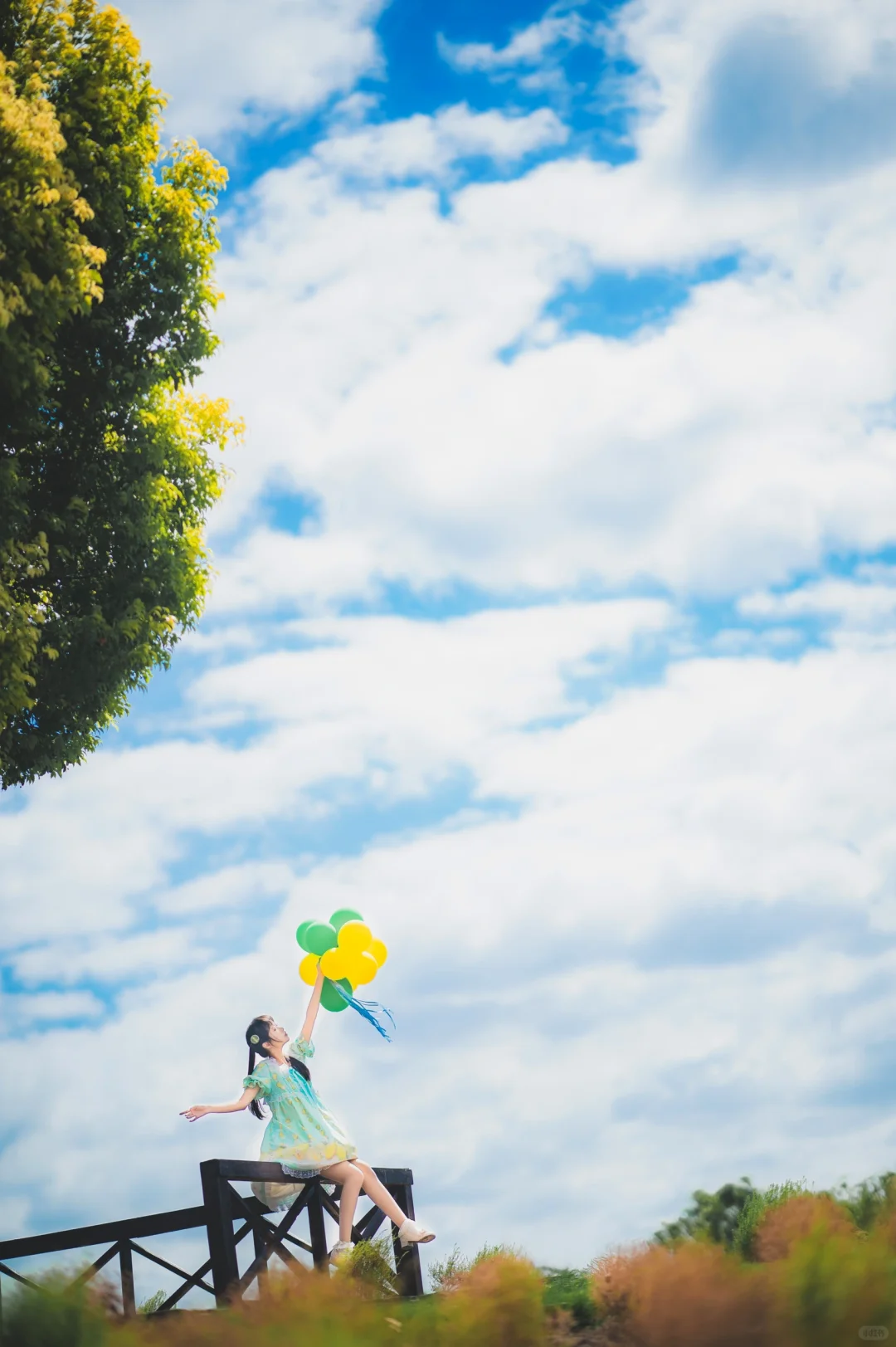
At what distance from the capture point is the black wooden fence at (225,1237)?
7.95 metres

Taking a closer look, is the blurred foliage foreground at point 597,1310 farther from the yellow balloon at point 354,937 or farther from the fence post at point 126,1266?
the yellow balloon at point 354,937

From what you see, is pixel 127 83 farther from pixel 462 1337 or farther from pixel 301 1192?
pixel 462 1337

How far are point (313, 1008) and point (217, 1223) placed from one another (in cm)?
234

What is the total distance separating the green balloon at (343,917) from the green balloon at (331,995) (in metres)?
0.50

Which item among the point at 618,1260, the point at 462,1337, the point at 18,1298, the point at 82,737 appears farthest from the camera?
the point at 82,737

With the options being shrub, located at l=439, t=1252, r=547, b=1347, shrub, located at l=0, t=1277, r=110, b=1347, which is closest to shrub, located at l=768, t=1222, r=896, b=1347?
shrub, located at l=439, t=1252, r=547, b=1347

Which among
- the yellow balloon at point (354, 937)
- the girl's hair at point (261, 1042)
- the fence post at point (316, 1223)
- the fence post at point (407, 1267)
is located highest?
the yellow balloon at point (354, 937)

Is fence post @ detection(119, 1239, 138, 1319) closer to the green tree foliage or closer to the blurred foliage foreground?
the blurred foliage foreground

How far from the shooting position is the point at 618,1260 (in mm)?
5879

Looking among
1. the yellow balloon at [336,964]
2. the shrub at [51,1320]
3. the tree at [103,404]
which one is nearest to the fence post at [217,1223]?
the yellow balloon at [336,964]

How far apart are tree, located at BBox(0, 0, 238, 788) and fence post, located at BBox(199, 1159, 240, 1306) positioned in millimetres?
5875

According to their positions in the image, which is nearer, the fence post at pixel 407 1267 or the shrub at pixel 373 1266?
the shrub at pixel 373 1266

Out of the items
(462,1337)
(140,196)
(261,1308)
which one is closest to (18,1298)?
(261,1308)

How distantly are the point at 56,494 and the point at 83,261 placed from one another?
9.58 feet
